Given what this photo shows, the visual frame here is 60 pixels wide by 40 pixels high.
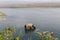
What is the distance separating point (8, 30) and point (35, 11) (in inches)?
23.4

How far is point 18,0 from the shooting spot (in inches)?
75.8

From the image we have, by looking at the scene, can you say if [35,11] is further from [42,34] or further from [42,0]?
[42,34]

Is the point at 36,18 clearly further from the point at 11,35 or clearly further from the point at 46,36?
the point at 11,35

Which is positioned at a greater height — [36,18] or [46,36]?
[36,18]

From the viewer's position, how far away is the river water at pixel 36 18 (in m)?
1.91

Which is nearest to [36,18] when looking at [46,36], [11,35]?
[46,36]

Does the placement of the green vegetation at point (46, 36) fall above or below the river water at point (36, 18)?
below

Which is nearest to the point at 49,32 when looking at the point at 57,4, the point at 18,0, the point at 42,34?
the point at 42,34

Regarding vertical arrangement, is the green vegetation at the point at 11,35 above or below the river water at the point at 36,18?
below

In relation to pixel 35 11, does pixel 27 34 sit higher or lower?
lower

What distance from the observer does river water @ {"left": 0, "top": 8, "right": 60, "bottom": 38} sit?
6.26 ft

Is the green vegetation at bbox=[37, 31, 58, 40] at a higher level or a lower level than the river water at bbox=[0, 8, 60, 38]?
lower

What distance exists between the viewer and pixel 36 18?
1927mm

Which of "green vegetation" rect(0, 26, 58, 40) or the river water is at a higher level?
the river water
